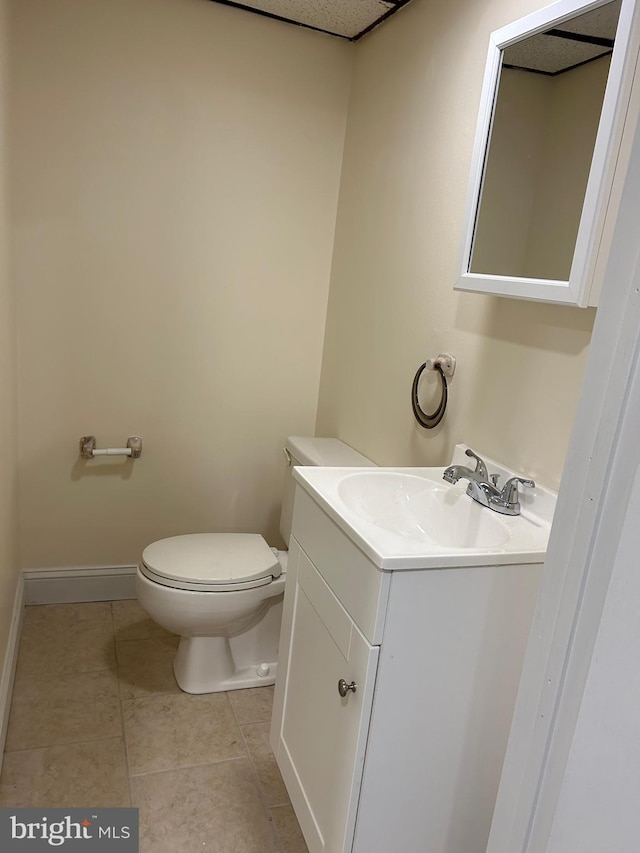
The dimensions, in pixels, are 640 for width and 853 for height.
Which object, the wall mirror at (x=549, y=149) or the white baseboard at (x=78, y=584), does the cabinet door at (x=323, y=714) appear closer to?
the wall mirror at (x=549, y=149)

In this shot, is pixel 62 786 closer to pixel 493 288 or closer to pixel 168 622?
pixel 168 622

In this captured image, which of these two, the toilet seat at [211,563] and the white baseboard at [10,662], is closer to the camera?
the white baseboard at [10,662]

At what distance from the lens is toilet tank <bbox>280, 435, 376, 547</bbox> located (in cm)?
221

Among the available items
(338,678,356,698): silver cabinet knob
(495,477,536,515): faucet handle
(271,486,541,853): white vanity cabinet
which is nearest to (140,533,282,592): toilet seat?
(271,486,541,853): white vanity cabinet

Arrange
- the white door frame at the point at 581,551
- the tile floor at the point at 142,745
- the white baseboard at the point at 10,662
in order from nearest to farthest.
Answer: the white door frame at the point at 581,551 < the tile floor at the point at 142,745 < the white baseboard at the point at 10,662

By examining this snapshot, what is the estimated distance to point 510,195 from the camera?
58.9 inches

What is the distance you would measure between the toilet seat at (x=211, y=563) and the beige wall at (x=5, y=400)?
16.3 inches

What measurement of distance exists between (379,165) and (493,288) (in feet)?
3.15

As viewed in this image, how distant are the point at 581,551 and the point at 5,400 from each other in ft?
5.82

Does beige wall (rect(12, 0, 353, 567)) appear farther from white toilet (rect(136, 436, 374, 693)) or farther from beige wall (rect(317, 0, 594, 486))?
white toilet (rect(136, 436, 374, 693))

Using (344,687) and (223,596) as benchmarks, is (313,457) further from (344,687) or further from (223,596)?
(344,687)

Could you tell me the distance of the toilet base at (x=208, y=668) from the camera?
83.3 inches

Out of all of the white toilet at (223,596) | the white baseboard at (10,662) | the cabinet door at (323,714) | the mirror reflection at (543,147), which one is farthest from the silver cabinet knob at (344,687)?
the white baseboard at (10,662)

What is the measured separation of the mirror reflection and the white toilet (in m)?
0.96
